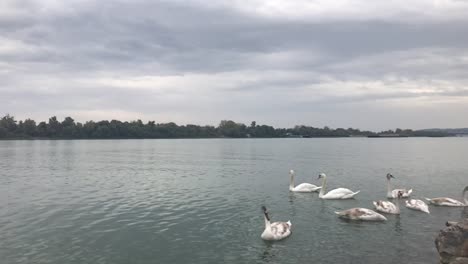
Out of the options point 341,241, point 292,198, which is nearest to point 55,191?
point 292,198

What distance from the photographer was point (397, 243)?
1617 centimetres

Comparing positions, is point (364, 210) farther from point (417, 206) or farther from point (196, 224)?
point (196, 224)

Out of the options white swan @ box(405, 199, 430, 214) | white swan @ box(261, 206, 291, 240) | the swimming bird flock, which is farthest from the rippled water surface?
white swan @ box(405, 199, 430, 214)

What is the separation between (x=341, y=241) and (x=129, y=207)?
1232 centimetres

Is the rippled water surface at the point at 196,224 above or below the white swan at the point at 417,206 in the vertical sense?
below

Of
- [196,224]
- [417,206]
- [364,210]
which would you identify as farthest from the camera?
[417,206]

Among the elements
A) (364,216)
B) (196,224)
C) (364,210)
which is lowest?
(196,224)

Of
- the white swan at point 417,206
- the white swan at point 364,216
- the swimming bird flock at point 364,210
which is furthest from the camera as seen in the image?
the white swan at point 417,206

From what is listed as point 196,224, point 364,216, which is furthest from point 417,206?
point 196,224

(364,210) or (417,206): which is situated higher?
(364,210)

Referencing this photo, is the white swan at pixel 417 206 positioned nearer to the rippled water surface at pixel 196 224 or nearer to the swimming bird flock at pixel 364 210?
the swimming bird flock at pixel 364 210

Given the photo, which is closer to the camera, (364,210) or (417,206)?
(364,210)

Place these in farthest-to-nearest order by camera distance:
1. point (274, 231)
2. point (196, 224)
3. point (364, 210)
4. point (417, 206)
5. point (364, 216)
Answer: point (417, 206)
point (364, 210)
point (364, 216)
point (196, 224)
point (274, 231)

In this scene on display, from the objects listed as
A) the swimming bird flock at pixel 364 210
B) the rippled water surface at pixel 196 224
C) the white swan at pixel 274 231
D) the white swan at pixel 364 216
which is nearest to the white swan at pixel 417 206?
the swimming bird flock at pixel 364 210
